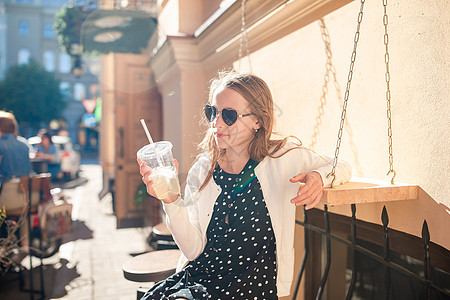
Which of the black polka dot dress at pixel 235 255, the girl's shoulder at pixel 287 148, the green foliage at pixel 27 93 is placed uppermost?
the green foliage at pixel 27 93

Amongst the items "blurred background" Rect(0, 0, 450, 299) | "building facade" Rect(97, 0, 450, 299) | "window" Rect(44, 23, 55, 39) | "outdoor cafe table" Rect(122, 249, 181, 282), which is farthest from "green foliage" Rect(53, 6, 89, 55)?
"window" Rect(44, 23, 55, 39)

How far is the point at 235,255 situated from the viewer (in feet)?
6.40

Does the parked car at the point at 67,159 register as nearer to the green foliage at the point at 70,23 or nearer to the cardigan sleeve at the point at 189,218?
the green foliage at the point at 70,23

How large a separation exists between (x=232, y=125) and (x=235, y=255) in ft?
2.20

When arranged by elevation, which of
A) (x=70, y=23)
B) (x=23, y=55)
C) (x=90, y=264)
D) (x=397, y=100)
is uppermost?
(x=23, y=55)

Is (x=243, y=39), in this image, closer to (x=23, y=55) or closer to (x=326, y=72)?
(x=326, y=72)

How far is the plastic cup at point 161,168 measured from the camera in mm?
1793

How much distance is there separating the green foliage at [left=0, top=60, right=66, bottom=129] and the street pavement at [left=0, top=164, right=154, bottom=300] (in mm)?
22459

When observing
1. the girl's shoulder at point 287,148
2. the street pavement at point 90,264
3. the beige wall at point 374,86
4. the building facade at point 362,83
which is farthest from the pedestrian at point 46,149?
the girl's shoulder at point 287,148

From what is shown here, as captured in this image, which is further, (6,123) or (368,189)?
(6,123)

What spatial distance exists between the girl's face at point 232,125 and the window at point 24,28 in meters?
41.3

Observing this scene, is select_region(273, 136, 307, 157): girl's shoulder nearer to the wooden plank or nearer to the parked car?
the wooden plank

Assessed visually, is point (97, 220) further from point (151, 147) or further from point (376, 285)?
point (151, 147)

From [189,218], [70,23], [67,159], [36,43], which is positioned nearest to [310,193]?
[189,218]
